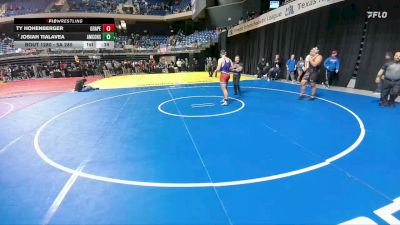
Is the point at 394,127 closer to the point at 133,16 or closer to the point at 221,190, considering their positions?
the point at 221,190

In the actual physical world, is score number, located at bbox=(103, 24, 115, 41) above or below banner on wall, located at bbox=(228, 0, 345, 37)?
below

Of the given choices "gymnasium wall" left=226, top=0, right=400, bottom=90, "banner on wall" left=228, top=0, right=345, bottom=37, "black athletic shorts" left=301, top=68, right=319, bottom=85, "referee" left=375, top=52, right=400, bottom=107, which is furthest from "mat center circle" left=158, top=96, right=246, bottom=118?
"banner on wall" left=228, top=0, right=345, bottom=37

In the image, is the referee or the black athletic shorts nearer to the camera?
the referee

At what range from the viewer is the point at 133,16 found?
1473 inches

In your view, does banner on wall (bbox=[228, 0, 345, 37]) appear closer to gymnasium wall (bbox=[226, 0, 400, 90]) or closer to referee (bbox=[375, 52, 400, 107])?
gymnasium wall (bbox=[226, 0, 400, 90])

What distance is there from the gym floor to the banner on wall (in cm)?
682

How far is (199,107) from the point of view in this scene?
926cm

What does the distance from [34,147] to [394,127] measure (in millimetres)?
8353

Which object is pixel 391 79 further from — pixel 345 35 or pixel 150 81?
pixel 150 81

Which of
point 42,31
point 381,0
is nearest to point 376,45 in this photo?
point 381,0
